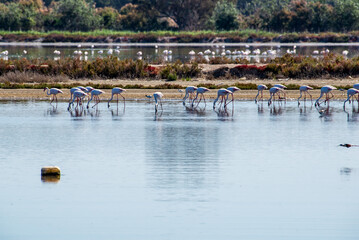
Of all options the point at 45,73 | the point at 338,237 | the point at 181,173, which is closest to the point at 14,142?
the point at 181,173

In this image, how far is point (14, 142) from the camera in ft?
71.9

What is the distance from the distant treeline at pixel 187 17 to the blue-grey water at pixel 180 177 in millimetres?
72487

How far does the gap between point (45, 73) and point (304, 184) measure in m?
24.7

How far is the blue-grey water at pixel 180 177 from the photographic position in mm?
12883

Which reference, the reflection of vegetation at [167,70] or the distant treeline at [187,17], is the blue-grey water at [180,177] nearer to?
the reflection of vegetation at [167,70]

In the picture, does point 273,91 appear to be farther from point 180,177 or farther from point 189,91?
point 180,177

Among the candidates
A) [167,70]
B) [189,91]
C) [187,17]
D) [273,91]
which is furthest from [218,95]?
[187,17]

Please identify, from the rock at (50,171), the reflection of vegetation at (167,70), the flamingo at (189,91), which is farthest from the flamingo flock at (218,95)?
the rock at (50,171)

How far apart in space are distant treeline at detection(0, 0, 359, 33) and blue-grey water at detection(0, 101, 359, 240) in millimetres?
72487

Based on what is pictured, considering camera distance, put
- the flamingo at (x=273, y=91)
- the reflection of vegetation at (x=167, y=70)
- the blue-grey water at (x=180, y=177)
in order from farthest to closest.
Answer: the reflection of vegetation at (x=167, y=70) → the flamingo at (x=273, y=91) → the blue-grey water at (x=180, y=177)

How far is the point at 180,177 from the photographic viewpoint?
16547 mm

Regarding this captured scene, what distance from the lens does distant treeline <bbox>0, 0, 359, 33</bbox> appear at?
9806 centimetres

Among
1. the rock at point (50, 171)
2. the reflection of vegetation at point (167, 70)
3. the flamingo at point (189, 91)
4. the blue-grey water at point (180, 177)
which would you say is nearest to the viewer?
the blue-grey water at point (180, 177)

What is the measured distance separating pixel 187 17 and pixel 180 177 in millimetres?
96170
